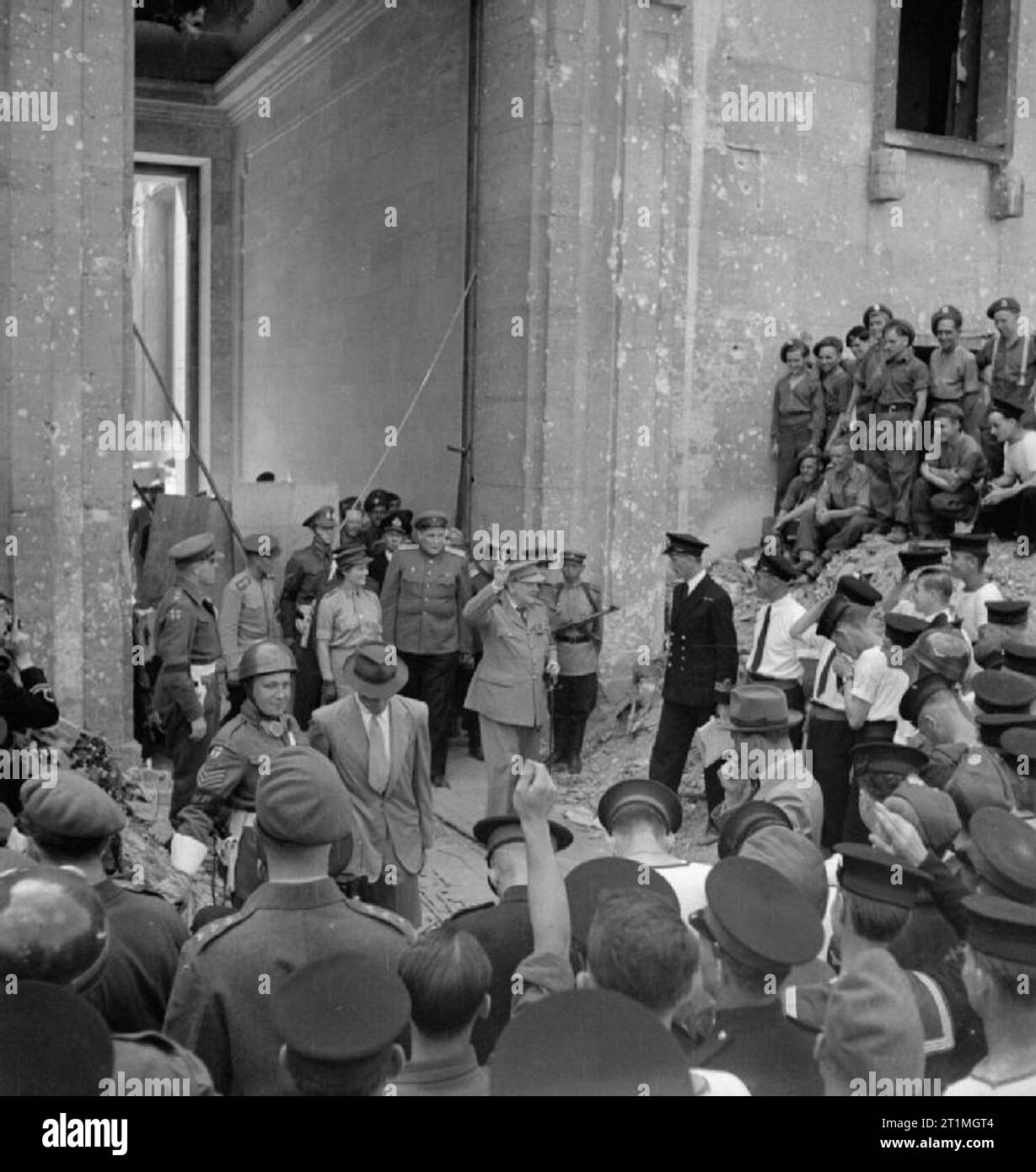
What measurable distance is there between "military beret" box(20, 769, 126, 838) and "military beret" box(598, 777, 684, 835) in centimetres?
145

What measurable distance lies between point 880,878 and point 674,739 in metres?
5.33

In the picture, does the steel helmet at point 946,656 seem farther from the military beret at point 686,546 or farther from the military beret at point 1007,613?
the military beret at point 686,546

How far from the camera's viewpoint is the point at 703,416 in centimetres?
1161

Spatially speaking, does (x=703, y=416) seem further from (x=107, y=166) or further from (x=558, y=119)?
(x=107, y=166)

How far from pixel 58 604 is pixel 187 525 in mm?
2820

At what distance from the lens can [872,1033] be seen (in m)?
2.59

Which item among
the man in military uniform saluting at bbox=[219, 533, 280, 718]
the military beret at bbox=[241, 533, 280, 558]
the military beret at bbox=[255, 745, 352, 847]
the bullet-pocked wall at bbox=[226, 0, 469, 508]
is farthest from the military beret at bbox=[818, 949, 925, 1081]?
the bullet-pocked wall at bbox=[226, 0, 469, 508]

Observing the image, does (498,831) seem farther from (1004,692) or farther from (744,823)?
(1004,692)

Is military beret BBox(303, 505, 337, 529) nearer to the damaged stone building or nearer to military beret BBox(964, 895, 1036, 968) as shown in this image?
the damaged stone building

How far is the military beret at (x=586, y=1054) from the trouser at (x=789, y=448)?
31.2ft

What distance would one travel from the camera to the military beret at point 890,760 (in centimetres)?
471

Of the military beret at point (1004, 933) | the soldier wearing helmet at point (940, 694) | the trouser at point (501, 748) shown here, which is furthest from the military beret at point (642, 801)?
the trouser at point (501, 748)

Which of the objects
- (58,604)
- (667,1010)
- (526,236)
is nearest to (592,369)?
(526,236)

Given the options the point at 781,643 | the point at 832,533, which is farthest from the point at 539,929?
the point at 832,533
